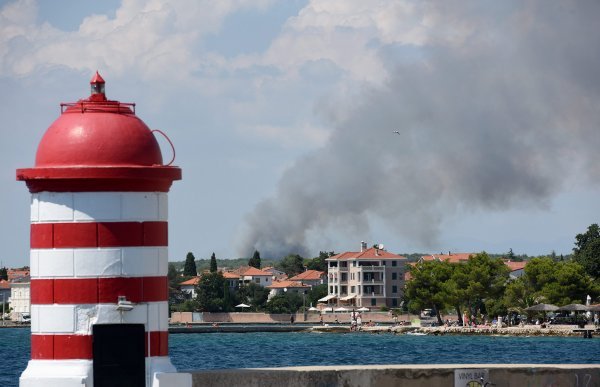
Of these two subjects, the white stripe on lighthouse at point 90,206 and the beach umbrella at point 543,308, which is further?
the beach umbrella at point 543,308

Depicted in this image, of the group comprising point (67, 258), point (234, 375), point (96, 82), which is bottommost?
point (234, 375)

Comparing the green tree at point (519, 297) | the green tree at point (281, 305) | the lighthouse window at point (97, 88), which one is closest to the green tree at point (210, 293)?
the green tree at point (281, 305)

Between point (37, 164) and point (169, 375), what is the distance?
68.1 inches

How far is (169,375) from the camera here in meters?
8.41

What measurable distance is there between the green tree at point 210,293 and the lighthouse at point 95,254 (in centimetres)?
18472

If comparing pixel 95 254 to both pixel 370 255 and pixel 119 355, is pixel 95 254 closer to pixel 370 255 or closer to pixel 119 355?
pixel 119 355

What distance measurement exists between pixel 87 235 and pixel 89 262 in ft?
0.60

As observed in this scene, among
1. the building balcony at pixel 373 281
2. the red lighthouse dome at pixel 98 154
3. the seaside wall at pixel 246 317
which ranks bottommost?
the seaside wall at pixel 246 317

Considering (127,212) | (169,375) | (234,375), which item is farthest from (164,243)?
(234,375)

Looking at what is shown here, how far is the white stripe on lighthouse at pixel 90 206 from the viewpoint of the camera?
816 centimetres

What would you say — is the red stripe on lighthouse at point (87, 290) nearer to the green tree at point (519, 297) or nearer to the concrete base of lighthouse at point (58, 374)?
the concrete base of lighthouse at point (58, 374)

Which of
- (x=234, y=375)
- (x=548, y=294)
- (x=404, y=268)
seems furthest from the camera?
(x=404, y=268)

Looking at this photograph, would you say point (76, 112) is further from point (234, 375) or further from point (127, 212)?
point (234, 375)

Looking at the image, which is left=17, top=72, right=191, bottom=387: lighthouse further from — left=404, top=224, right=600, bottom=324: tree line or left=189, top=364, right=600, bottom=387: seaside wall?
left=404, top=224, right=600, bottom=324: tree line
